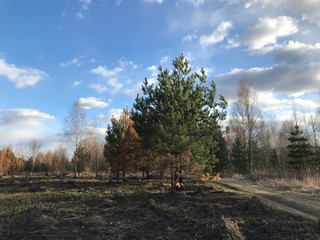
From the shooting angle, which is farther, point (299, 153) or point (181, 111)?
point (299, 153)

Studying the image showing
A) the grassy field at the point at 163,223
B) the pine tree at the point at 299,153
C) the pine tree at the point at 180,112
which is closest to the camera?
the grassy field at the point at 163,223

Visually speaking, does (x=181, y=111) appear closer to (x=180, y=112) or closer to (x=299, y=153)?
(x=180, y=112)

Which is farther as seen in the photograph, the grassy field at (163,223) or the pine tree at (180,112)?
the pine tree at (180,112)

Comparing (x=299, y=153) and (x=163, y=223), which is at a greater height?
(x=299, y=153)

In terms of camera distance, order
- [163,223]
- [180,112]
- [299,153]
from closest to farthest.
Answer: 1. [163,223]
2. [180,112]
3. [299,153]

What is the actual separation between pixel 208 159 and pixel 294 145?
2255cm

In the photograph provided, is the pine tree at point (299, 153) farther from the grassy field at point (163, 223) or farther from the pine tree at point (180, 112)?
the grassy field at point (163, 223)

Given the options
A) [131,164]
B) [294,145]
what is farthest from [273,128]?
[131,164]

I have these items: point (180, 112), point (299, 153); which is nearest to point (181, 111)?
point (180, 112)

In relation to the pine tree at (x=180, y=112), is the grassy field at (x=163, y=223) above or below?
below

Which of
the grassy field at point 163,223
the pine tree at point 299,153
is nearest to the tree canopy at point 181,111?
the grassy field at point 163,223

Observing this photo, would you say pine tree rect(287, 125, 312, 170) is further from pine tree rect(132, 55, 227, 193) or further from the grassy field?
the grassy field

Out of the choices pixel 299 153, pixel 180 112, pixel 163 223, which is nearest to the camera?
pixel 163 223

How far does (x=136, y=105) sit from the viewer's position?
20609 mm
